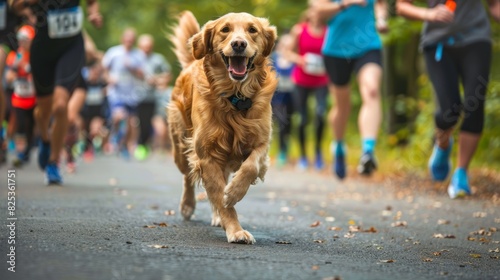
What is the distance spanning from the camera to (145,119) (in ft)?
62.1

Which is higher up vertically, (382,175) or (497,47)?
(497,47)

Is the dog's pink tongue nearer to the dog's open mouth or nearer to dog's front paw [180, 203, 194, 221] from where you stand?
the dog's open mouth

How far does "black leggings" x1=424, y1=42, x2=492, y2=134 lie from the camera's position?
8.31 metres

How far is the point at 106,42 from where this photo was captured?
122ft

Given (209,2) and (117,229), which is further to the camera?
(209,2)

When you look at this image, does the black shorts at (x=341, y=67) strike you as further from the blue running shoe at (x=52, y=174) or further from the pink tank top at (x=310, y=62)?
the pink tank top at (x=310, y=62)

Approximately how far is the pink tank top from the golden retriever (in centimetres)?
846

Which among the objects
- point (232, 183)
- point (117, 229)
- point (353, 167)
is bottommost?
point (353, 167)

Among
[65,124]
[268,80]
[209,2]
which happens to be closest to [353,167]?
[65,124]

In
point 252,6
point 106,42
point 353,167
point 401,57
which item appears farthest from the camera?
point 106,42

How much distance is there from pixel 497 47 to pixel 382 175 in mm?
2503

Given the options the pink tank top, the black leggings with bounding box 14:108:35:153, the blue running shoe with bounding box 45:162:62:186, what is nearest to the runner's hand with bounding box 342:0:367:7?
the blue running shoe with bounding box 45:162:62:186

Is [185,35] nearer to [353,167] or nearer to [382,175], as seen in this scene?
[382,175]

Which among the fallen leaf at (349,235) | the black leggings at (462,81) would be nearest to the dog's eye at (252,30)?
the fallen leaf at (349,235)
